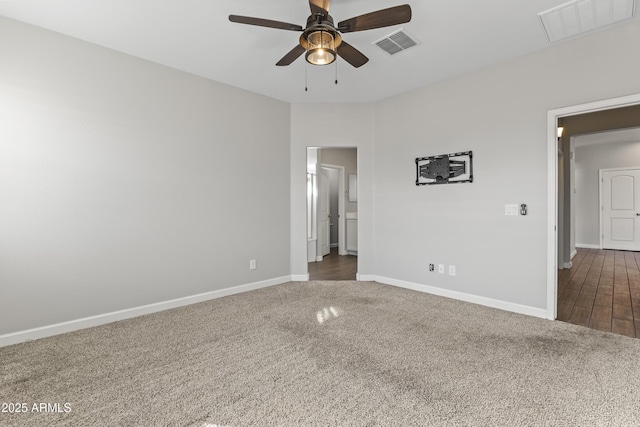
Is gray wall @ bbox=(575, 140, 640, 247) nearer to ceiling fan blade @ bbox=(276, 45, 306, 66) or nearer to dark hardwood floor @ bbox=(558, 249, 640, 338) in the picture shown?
dark hardwood floor @ bbox=(558, 249, 640, 338)

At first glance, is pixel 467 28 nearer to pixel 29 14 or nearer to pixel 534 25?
pixel 534 25

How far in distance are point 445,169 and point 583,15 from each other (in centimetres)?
186

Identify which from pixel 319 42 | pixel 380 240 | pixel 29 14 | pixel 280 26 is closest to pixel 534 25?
pixel 319 42

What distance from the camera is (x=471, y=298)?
3.74 metres

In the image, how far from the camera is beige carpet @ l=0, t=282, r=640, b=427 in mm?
1683

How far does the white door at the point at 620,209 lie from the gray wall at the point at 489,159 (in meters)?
6.92

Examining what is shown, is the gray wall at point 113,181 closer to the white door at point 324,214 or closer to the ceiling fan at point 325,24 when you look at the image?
the ceiling fan at point 325,24

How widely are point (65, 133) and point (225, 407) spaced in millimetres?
2840

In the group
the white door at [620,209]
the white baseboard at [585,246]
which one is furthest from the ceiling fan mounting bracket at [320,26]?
the white baseboard at [585,246]

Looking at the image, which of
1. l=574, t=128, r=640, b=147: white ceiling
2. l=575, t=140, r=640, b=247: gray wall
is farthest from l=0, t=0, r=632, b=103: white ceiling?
l=575, t=140, r=640, b=247: gray wall

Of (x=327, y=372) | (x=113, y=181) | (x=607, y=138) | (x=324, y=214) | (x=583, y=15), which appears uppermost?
(x=607, y=138)

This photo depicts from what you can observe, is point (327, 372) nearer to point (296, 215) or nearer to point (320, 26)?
point (320, 26)

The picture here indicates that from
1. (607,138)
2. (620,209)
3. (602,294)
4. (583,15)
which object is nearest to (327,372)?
(583,15)

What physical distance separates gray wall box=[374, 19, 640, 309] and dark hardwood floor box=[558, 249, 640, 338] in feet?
1.76
